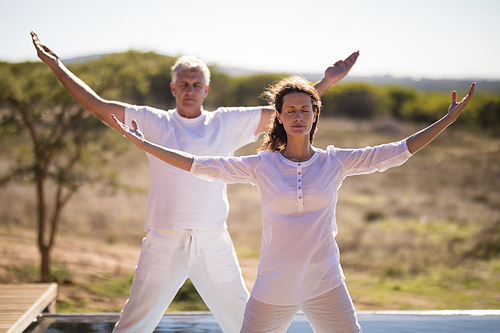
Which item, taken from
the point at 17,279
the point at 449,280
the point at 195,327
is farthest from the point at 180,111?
the point at 449,280

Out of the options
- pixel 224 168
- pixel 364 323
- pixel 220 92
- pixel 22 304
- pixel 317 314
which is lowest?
pixel 364 323

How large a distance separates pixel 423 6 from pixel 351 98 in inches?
566

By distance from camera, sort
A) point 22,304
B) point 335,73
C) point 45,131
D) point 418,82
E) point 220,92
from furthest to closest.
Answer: point 418,82 → point 220,92 → point 45,131 → point 22,304 → point 335,73

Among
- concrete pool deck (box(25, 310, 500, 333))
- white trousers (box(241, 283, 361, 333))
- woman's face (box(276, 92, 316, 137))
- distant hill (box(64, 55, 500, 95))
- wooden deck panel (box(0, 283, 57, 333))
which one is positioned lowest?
concrete pool deck (box(25, 310, 500, 333))

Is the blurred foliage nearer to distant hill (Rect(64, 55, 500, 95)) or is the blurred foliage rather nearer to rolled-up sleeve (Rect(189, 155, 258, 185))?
distant hill (Rect(64, 55, 500, 95))

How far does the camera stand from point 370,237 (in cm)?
820

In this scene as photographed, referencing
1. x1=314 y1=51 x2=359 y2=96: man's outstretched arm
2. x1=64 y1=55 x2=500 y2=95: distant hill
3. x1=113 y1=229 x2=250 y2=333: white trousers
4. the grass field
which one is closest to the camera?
x1=113 y1=229 x2=250 y2=333: white trousers

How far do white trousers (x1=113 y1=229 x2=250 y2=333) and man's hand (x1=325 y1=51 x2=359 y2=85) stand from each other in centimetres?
96

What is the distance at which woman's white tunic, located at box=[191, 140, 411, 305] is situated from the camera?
179 centimetres

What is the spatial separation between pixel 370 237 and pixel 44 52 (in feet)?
22.4

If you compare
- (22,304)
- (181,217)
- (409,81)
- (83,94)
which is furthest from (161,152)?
(409,81)

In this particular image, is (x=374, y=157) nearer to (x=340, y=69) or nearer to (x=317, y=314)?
(x=317, y=314)

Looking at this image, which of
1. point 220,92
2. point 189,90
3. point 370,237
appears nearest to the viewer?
point 189,90

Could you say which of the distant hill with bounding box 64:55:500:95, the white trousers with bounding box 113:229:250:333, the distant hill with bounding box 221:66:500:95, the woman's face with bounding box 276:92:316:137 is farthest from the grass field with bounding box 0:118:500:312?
the woman's face with bounding box 276:92:316:137
